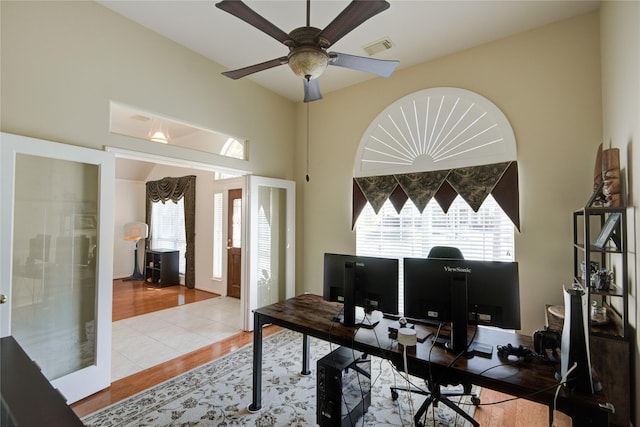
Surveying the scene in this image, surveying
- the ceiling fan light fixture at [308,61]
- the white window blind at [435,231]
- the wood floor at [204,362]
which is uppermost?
the ceiling fan light fixture at [308,61]

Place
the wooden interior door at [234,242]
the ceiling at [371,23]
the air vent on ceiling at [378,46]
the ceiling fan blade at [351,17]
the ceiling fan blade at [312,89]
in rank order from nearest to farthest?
the ceiling fan blade at [351,17], the ceiling fan blade at [312,89], the ceiling at [371,23], the air vent on ceiling at [378,46], the wooden interior door at [234,242]

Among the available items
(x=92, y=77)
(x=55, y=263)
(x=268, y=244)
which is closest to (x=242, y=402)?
(x=55, y=263)

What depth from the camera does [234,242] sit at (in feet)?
18.3

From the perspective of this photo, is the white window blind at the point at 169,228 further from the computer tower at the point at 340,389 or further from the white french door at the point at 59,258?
the computer tower at the point at 340,389

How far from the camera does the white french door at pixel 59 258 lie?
6.74ft

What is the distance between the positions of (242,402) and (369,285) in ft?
4.84

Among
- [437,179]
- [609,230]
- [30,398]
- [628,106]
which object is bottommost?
[30,398]

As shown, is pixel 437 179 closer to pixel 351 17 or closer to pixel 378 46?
pixel 378 46

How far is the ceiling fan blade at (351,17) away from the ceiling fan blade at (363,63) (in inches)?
7.6

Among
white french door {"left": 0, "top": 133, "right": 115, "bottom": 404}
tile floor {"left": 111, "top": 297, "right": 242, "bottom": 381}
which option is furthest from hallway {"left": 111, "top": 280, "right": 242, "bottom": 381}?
white french door {"left": 0, "top": 133, "right": 115, "bottom": 404}

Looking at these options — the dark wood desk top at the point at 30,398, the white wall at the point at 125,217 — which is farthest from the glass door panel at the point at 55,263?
the white wall at the point at 125,217

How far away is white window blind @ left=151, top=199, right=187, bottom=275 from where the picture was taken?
22.0 ft

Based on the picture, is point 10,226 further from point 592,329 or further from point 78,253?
point 592,329

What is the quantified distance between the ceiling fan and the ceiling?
0.82 meters
